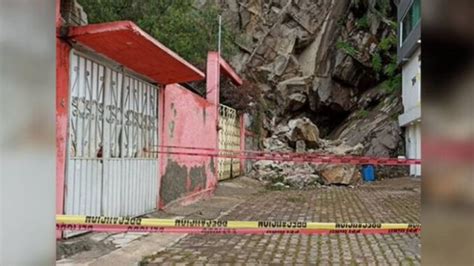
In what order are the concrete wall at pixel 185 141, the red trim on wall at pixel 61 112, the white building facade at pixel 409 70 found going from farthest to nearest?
the white building facade at pixel 409 70
the concrete wall at pixel 185 141
the red trim on wall at pixel 61 112

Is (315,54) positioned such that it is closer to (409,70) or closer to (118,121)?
(409,70)

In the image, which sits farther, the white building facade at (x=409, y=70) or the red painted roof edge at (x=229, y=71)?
the white building facade at (x=409, y=70)

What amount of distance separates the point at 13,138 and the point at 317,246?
5.86 metres

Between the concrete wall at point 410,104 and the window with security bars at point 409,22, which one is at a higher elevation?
the window with security bars at point 409,22

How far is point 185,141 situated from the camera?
10398 millimetres

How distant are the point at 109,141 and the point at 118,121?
422mm

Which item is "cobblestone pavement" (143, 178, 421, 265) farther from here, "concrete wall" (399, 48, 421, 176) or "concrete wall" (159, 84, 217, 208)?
"concrete wall" (399, 48, 421, 176)

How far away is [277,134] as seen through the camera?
21391mm

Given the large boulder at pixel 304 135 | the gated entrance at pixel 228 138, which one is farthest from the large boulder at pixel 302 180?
the large boulder at pixel 304 135

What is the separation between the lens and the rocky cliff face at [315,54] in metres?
27.2

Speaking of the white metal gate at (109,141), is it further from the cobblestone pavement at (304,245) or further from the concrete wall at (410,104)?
the concrete wall at (410,104)

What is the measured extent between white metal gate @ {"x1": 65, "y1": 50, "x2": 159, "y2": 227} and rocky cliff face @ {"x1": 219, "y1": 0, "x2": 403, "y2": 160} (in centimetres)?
1848

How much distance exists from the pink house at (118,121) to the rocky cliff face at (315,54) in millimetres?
17452

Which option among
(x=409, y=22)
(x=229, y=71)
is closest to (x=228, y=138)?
(x=229, y=71)
